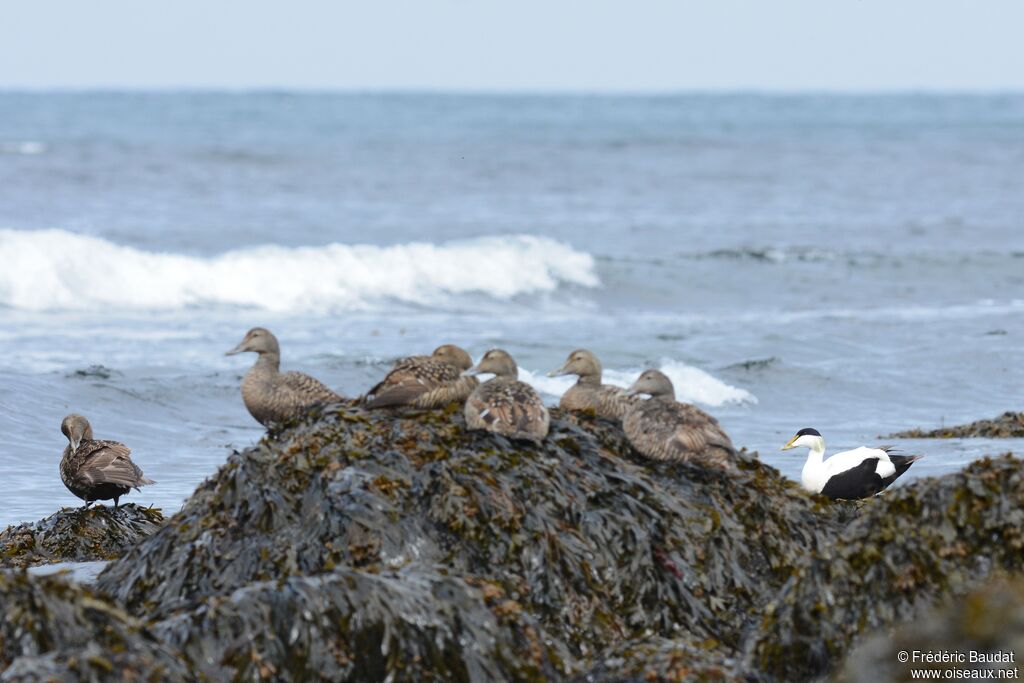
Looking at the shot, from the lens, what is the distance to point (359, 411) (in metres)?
6.05

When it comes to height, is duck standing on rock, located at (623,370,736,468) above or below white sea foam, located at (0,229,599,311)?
above

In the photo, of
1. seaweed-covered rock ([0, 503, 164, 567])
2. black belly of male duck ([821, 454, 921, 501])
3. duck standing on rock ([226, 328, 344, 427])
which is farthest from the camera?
black belly of male duck ([821, 454, 921, 501])

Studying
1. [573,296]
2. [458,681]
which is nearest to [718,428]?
[458,681]

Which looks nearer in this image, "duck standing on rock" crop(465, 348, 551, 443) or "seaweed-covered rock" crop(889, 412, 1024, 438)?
"duck standing on rock" crop(465, 348, 551, 443)

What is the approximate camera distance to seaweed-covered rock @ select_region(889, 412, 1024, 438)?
10.1 m

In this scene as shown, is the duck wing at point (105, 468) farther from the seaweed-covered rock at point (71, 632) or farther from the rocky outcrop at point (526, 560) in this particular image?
the seaweed-covered rock at point (71, 632)

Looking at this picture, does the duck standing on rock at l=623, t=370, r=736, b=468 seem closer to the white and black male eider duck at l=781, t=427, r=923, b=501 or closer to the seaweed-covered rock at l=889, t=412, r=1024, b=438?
the white and black male eider duck at l=781, t=427, r=923, b=501

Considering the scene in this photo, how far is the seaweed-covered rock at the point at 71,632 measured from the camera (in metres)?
3.91

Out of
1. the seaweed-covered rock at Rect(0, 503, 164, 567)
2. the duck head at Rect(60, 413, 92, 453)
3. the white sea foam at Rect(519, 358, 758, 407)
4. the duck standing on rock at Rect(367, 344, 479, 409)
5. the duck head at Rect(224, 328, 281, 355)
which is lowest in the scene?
the white sea foam at Rect(519, 358, 758, 407)

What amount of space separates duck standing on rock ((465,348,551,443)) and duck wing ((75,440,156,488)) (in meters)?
2.36

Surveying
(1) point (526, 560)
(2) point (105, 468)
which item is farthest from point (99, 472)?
(1) point (526, 560)

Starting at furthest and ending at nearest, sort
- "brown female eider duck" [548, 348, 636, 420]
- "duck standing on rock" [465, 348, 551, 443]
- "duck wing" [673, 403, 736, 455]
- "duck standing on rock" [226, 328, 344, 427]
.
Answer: "duck standing on rock" [226, 328, 344, 427], "brown female eider duck" [548, 348, 636, 420], "duck wing" [673, 403, 736, 455], "duck standing on rock" [465, 348, 551, 443]

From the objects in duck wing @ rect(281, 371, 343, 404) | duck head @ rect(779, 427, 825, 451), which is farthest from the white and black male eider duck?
duck wing @ rect(281, 371, 343, 404)

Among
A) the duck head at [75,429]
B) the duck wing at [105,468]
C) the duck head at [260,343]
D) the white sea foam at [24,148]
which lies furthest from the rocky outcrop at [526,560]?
the white sea foam at [24,148]
